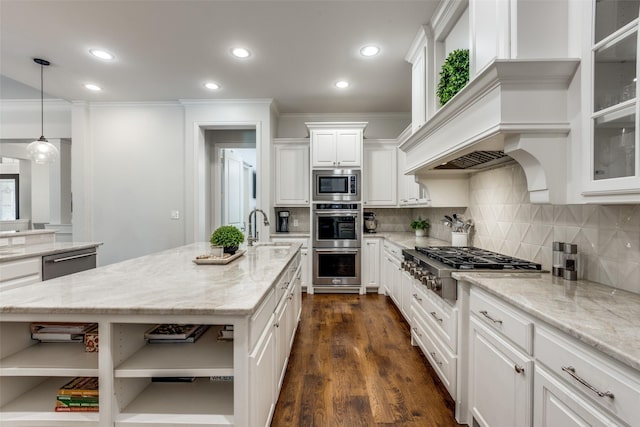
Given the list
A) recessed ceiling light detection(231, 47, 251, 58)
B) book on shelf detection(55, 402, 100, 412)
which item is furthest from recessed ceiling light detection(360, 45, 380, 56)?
book on shelf detection(55, 402, 100, 412)

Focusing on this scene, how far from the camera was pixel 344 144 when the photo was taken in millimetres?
4480

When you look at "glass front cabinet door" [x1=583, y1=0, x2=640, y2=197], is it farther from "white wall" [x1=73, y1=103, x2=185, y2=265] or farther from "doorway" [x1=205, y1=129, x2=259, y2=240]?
"white wall" [x1=73, y1=103, x2=185, y2=265]

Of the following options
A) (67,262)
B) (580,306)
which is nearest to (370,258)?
(580,306)

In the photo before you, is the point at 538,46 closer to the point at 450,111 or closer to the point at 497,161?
Result: the point at 450,111

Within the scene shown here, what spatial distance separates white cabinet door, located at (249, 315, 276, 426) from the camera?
1232 mm

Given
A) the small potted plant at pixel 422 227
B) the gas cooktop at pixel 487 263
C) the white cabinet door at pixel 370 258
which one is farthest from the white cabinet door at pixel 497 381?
the white cabinet door at pixel 370 258

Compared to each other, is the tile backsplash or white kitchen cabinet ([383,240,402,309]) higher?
the tile backsplash

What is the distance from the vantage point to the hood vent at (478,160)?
2102 millimetres

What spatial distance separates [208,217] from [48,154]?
6.85ft

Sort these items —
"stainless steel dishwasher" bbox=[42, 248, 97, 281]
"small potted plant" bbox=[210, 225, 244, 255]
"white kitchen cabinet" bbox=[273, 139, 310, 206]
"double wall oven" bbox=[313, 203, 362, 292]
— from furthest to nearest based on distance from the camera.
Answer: "white kitchen cabinet" bbox=[273, 139, 310, 206] < "double wall oven" bbox=[313, 203, 362, 292] < "stainless steel dishwasher" bbox=[42, 248, 97, 281] < "small potted plant" bbox=[210, 225, 244, 255]

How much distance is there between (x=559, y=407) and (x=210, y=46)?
11.5 ft

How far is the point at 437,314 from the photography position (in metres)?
2.11

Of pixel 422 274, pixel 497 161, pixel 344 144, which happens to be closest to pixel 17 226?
pixel 344 144

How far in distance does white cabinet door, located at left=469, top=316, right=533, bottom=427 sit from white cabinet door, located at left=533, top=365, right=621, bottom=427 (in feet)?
0.14
